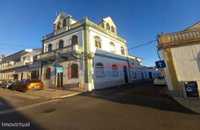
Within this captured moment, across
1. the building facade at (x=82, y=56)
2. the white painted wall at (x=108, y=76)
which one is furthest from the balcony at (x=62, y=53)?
the white painted wall at (x=108, y=76)

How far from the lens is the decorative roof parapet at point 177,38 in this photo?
1095 cm

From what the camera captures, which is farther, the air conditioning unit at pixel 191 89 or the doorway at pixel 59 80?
the doorway at pixel 59 80

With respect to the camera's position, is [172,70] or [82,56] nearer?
[172,70]

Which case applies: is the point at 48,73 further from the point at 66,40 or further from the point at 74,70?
the point at 66,40

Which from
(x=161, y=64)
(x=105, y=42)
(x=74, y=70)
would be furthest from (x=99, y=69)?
(x=161, y=64)

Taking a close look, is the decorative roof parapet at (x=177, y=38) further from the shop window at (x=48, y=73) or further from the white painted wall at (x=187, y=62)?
the shop window at (x=48, y=73)

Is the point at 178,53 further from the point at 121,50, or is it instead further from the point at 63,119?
the point at 121,50

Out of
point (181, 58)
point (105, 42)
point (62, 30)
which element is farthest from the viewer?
point (105, 42)

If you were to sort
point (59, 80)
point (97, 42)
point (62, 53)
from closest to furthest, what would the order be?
1. point (62, 53)
2. point (59, 80)
3. point (97, 42)

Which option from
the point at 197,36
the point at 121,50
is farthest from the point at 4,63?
the point at 197,36

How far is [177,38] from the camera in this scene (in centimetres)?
1154

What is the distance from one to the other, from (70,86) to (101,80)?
4340 millimetres

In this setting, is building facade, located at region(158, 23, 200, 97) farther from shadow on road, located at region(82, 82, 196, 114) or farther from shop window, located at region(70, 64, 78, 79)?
shop window, located at region(70, 64, 78, 79)

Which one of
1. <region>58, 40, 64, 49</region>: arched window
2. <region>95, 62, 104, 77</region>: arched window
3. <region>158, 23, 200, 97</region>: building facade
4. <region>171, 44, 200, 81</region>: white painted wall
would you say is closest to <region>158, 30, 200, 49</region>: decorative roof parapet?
<region>158, 23, 200, 97</region>: building facade
